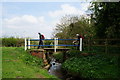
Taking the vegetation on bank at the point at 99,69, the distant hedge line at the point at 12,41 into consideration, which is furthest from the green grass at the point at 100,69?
the distant hedge line at the point at 12,41

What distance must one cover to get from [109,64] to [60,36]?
58.0 ft

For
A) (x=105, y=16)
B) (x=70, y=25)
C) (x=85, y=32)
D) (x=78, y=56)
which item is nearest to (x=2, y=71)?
(x=78, y=56)

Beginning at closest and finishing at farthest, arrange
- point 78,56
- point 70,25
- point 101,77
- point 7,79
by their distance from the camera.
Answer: point 7,79 < point 101,77 < point 78,56 < point 70,25

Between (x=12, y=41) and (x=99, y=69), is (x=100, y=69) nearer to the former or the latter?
(x=99, y=69)

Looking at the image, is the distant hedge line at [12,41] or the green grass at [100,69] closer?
the green grass at [100,69]

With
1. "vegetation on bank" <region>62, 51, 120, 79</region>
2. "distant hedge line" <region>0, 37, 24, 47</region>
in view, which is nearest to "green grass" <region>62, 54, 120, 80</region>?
"vegetation on bank" <region>62, 51, 120, 79</region>

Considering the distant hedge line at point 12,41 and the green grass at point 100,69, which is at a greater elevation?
the distant hedge line at point 12,41

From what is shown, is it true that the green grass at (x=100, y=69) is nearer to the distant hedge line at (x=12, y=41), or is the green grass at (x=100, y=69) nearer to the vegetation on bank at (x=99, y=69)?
the vegetation on bank at (x=99, y=69)

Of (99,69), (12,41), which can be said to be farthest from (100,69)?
(12,41)

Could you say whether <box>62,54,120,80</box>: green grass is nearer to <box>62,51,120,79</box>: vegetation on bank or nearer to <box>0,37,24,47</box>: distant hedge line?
<box>62,51,120,79</box>: vegetation on bank

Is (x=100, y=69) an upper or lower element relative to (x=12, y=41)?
lower

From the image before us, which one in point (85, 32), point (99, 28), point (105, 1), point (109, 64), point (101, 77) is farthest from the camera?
point (85, 32)

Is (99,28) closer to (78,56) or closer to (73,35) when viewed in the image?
(78,56)

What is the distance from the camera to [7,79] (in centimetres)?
701
